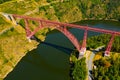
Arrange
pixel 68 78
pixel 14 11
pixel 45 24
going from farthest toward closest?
pixel 14 11, pixel 45 24, pixel 68 78

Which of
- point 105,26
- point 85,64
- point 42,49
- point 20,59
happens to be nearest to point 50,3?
point 105,26

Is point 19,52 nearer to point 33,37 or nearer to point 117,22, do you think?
point 33,37

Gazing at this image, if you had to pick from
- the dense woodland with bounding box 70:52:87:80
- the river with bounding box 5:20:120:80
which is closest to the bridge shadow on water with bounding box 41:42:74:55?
the river with bounding box 5:20:120:80

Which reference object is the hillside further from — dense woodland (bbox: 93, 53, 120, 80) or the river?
dense woodland (bbox: 93, 53, 120, 80)

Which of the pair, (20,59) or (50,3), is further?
(50,3)

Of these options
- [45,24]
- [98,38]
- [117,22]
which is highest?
[45,24]

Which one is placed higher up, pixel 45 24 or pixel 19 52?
pixel 45 24

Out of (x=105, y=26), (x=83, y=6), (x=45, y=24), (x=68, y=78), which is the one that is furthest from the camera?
(x=83, y=6)
